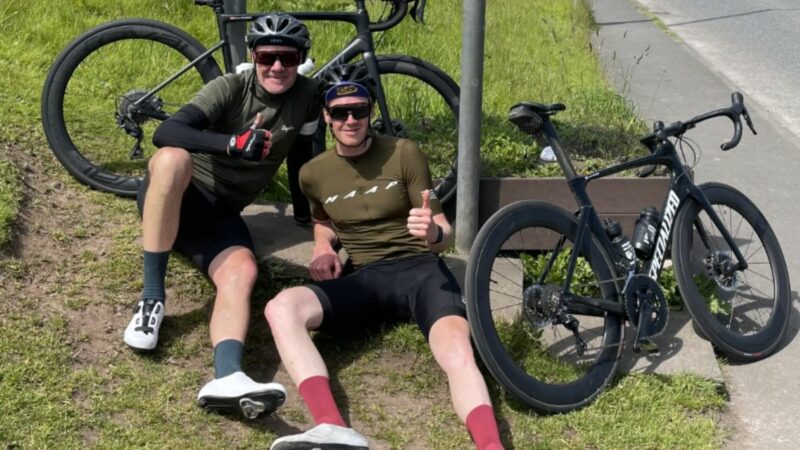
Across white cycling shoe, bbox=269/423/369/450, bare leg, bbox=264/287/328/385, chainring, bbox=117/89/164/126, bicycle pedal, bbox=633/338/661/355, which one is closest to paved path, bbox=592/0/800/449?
bicycle pedal, bbox=633/338/661/355

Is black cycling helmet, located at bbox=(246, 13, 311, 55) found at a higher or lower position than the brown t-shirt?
higher

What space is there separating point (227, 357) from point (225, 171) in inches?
40.3

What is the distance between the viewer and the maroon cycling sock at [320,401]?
371 cm

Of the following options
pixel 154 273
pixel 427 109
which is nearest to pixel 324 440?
pixel 154 273

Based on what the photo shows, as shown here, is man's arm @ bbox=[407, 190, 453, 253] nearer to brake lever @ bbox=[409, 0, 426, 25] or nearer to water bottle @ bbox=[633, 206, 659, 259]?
water bottle @ bbox=[633, 206, 659, 259]

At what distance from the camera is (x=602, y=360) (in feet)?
14.0

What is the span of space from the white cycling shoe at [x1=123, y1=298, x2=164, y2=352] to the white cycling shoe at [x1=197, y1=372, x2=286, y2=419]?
1.52 ft

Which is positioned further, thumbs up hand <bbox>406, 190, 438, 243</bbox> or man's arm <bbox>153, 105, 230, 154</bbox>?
man's arm <bbox>153, 105, 230, 154</bbox>

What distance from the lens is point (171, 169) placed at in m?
4.29

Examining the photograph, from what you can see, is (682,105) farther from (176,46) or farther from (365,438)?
(365,438)

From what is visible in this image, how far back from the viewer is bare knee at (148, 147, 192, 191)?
4289 millimetres

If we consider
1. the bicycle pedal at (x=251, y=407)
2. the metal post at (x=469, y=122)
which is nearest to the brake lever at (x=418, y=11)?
the metal post at (x=469, y=122)

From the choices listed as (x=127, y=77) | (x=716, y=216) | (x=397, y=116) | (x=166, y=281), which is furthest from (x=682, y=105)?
(x=166, y=281)

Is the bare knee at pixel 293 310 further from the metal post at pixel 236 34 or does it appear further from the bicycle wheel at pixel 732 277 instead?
the metal post at pixel 236 34
